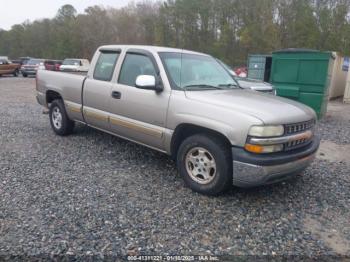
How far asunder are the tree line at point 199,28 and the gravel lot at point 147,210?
20.9 m

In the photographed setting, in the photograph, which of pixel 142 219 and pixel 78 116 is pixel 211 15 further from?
pixel 142 219

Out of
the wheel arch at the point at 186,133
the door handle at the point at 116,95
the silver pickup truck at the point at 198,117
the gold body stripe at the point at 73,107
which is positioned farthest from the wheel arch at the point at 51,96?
the wheel arch at the point at 186,133

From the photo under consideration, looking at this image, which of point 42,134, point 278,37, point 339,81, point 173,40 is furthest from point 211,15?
point 42,134

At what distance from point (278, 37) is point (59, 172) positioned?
24.2 meters

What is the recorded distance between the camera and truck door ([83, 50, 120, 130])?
16.4 feet

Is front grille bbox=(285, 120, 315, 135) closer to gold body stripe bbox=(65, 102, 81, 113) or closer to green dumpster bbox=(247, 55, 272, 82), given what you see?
gold body stripe bbox=(65, 102, 81, 113)

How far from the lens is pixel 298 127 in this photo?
12.0 ft

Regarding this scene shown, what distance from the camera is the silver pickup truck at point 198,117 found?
3395 mm

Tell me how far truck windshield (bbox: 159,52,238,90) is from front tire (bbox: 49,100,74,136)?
8.82 feet

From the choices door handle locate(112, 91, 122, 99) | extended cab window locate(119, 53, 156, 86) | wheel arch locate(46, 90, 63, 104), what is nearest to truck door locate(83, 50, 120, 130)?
door handle locate(112, 91, 122, 99)

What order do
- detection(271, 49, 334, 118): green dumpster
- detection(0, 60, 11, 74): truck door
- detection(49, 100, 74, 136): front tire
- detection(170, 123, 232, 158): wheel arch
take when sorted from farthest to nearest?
detection(0, 60, 11, 74): truck door
detection(271, 49, 334, 118): green dumpster
detection(49, 100, 74, 136): front tire
detection(170, 123, 232, 158): wheel arch

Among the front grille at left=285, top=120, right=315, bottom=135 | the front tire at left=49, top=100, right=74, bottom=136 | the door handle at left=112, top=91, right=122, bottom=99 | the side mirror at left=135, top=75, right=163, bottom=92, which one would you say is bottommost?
the front tire at left=49, top=100, right=74, bottom=136

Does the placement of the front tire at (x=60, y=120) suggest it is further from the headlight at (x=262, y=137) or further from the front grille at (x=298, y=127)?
the front grille at (x=298, y=127)

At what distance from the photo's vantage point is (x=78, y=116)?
5.70m
